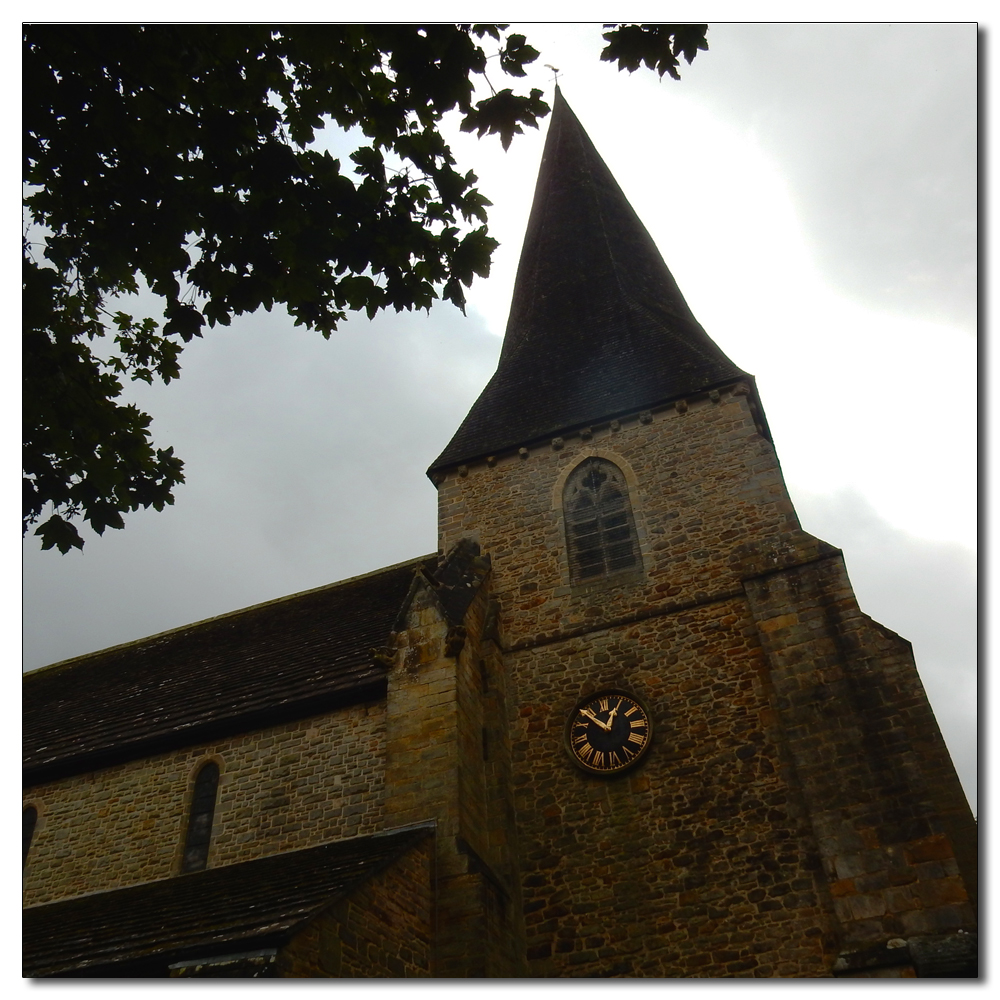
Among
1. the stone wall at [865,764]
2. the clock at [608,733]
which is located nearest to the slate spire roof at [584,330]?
the stone wall at [865,764]

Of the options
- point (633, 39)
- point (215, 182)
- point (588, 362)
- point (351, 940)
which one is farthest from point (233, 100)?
point (588, 362)

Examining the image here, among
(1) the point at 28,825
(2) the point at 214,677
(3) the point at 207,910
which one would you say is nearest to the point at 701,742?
(3) the point at 207,910

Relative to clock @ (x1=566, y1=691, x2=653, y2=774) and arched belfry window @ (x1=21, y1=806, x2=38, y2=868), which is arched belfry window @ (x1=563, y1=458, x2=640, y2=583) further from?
arched belfry window @ (x1=21, y1=806, x2=38, y2=868)

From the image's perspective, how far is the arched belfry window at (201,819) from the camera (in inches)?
410

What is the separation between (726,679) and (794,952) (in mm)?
2866

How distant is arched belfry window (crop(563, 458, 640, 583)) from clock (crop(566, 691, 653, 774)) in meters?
1.82

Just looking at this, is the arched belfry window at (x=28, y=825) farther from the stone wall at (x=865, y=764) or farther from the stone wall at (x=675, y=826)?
the stone wall at (x=865, y=764)

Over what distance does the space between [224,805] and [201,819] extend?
1.28ft

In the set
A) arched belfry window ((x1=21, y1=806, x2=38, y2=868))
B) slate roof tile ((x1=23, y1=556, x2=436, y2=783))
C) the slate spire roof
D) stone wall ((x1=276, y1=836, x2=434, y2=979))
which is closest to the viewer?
stone wall ((x1=276, y1=836, x2=434, y2=979))

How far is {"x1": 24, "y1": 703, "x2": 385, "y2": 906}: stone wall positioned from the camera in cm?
1009

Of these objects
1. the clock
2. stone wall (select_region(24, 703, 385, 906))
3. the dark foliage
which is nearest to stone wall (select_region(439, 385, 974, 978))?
the clock

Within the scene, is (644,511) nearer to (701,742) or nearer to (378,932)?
(701,742)

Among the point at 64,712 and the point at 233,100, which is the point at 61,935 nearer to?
the point at 64,712

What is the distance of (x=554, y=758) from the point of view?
10445 mm
